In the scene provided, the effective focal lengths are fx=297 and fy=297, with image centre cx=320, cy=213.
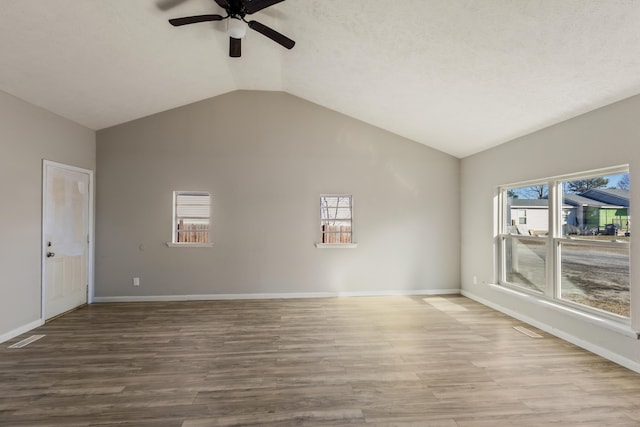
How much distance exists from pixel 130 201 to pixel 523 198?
5.86 m

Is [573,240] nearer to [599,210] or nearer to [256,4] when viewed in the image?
[599,210]

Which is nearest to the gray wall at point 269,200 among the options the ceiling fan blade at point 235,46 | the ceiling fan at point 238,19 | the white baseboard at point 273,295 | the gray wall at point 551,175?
the white baseboard at point 273,295

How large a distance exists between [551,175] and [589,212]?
0.56m

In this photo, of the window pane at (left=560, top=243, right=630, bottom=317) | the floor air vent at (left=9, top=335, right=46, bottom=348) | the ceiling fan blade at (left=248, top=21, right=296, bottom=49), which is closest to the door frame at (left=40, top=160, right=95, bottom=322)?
the floor air vent at (left=9, top=335, right=46, bottom=348)

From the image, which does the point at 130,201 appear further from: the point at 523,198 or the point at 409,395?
the point at 523,198

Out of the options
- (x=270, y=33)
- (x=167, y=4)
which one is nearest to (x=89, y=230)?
(x=167, y=4)

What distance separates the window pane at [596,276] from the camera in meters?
2.84

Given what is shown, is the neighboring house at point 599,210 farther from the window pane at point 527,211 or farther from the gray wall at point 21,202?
the gray wall at point 21,202

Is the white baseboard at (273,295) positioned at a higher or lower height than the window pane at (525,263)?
lower

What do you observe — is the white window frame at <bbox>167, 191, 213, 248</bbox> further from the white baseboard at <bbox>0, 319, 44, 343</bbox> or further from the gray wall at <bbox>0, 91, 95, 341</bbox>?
the white baseboard at <bbox>0, 319, 44, 343</bbox>

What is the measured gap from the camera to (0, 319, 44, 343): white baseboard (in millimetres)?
3205

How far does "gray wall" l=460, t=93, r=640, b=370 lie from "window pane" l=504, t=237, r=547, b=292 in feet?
0.71

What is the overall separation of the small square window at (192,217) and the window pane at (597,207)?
16.1ft

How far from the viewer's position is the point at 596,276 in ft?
10.1
